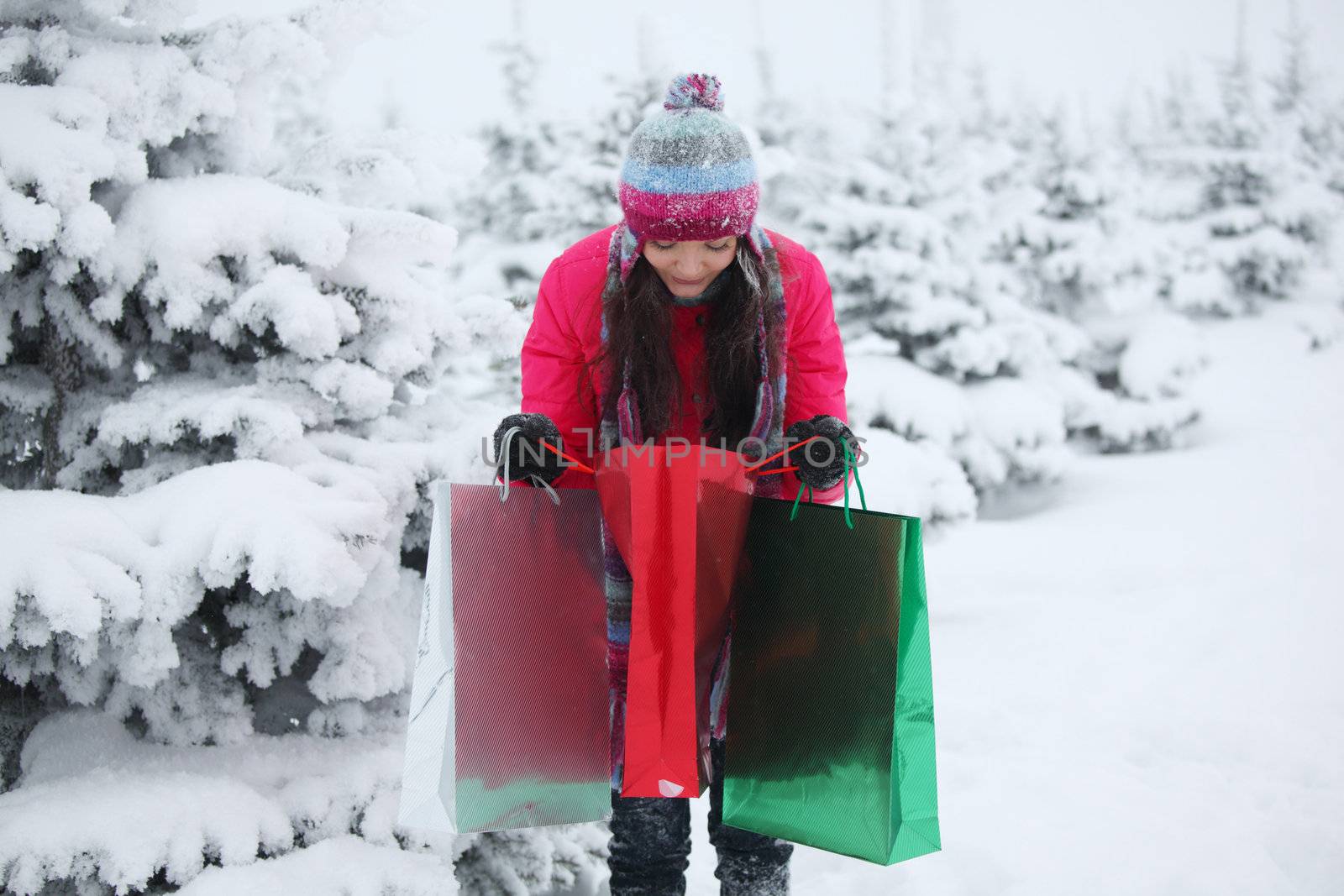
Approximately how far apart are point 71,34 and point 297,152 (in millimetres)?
615

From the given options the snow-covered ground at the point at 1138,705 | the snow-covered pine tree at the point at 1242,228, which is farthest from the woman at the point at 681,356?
the snow-covered pine tree at the point at 1242,228

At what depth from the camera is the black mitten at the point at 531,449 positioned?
1642mm

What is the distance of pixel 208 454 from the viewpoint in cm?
217

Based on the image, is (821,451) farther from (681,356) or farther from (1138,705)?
(1138,705)

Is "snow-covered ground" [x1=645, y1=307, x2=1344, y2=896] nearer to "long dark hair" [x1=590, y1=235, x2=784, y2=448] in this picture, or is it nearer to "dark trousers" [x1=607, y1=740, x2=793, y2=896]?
"dark trousers" [x1=607, y1=740, x2=793, y2=896]

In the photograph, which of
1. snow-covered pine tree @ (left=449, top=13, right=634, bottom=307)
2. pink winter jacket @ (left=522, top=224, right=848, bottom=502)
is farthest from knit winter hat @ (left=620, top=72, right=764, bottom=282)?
snow-covered pine tree @ (left=449, top=13, right=634, bottom=307)

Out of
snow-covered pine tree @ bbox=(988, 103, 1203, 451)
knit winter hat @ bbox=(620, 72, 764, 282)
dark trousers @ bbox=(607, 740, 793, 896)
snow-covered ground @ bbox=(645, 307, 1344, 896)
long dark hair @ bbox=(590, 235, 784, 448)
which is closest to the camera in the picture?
knit winter hat @ bbox=(620, 72, 764, 282)

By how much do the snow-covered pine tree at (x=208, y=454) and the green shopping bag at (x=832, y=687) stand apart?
75 cm

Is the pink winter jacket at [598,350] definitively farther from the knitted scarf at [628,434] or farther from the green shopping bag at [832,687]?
the green shopping bag at [832,687]

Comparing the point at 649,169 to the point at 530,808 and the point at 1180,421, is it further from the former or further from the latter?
the point at 1180,421

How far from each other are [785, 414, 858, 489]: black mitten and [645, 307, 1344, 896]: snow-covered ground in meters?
1.40

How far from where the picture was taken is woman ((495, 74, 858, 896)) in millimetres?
1638

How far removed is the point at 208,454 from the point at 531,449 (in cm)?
98

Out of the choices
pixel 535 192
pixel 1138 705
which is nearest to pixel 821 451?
pixel 1138 705
